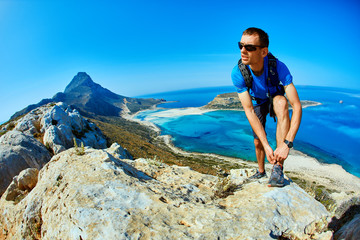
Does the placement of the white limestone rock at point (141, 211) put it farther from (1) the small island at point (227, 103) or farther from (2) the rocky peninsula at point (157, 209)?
(1) the small island at point (227, 103)

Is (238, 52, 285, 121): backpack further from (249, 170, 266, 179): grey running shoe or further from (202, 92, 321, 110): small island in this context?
(202, 92, 321, 110): small island

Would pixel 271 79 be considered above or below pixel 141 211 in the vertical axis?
above

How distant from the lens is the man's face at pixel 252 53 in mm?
3373

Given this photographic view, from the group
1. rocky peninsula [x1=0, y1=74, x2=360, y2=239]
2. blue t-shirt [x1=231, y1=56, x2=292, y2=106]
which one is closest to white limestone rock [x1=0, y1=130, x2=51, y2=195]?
rocky peninsula [x1=0, y1=74, x2=360, y2=239]

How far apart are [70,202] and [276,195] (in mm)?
4131

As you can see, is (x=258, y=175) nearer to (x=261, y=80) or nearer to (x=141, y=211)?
(x=261, y=80)

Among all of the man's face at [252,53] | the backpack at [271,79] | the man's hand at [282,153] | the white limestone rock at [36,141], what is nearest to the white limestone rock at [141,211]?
the man's hand at [282,153]

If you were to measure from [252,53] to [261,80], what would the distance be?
75cm

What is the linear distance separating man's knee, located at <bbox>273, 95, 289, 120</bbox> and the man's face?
100 centimetres

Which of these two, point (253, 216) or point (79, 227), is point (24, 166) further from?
A: point (253, 216)

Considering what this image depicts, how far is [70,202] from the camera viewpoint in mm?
3031

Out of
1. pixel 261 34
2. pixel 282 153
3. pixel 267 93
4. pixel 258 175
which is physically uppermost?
pixel 261 34

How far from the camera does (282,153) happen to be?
354 centimetres

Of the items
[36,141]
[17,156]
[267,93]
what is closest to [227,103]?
[36,141]
